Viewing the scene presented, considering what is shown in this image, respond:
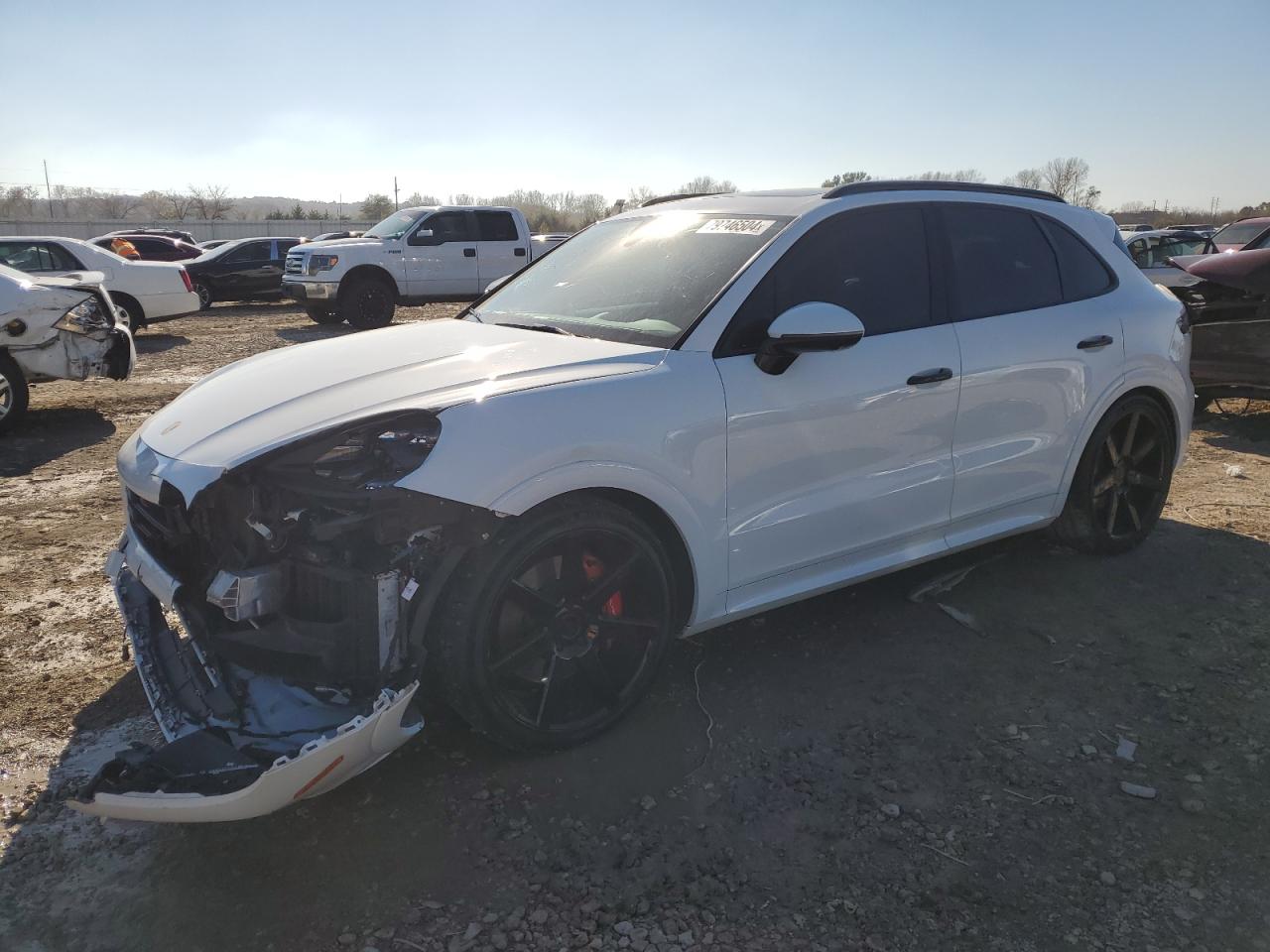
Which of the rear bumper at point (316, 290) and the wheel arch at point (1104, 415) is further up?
the rear bumper at point (316, 290)

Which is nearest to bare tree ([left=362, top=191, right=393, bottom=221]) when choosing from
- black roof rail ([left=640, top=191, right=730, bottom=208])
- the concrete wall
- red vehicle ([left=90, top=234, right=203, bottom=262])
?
the concrete wall

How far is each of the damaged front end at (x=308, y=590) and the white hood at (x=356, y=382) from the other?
9cm

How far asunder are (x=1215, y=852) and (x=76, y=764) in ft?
11.4

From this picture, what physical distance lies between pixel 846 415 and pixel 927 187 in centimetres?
129

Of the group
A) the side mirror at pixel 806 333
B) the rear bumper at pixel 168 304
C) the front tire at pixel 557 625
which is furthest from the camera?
the rear bumper at pixel 168 304

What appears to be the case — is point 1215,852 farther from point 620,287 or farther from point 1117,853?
point 620,287

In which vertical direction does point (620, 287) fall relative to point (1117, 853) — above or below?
above

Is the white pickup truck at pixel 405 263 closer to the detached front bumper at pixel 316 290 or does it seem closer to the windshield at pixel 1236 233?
the detached front bumper at pixel 316 290

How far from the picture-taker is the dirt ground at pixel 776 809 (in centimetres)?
236

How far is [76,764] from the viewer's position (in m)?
2.99

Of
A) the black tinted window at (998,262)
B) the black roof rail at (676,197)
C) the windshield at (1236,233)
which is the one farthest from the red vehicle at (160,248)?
the windshield at (1236,233)

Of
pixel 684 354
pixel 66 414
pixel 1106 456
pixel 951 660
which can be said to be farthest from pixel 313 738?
pixel 66 414

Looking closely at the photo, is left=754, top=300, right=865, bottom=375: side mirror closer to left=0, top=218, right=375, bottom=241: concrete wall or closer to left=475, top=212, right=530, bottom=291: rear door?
left=475, top=212, right=530, bottom=291: rear door

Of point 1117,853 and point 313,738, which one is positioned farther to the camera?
point 1117,853
